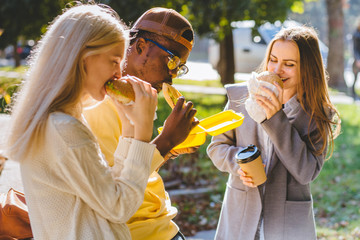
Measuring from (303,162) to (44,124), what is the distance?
5.32 ft

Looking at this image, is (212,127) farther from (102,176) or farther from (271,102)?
(102,176)

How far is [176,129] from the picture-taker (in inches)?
70.9

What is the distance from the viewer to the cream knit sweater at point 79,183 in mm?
1508

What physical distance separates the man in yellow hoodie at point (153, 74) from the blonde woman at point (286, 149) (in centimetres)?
65

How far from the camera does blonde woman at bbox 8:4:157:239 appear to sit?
59.7 inches

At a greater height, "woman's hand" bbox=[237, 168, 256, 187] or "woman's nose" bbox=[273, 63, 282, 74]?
"woman's nose" bbox=[273, 63, 282, 74]

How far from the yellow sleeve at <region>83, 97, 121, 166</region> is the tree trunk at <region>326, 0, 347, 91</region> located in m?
15.4

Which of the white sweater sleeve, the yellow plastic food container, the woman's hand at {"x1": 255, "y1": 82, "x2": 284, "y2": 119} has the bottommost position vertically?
the woman's hand at {"x1": 255, "y1": 82, "x2": 284, "y2": 119}

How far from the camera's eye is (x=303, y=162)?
2.67m

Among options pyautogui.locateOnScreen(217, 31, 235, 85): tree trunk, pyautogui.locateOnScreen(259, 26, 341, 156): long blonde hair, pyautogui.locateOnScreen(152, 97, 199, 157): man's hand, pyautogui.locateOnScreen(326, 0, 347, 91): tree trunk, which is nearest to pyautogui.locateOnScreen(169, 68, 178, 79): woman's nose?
pyautogui.locateOnScreen(152, 97, 199, 157): man's hand

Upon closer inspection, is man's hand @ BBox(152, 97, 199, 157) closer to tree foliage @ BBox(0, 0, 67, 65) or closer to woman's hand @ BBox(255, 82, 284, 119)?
woman's hand @ BBox(255, 82, 284, 119)

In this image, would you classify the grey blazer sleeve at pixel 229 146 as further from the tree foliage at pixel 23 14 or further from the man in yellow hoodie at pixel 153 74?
the tree foliage at pixel 23 14

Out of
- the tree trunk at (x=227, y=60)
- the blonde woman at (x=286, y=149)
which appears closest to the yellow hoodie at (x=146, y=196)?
the blonde woman at (x=286, y=149)

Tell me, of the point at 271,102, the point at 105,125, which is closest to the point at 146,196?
the point at 105,125
